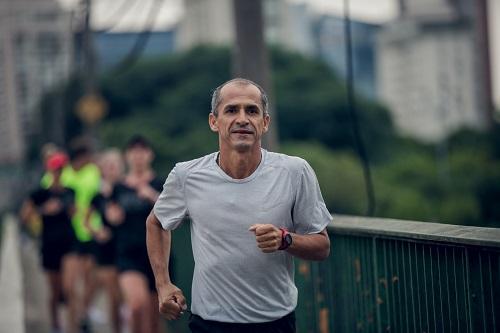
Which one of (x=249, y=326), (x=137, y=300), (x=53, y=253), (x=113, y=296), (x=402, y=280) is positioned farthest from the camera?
(x=53, y=253)

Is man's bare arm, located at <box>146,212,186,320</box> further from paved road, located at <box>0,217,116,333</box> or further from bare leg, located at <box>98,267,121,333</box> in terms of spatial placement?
bare leg, located at <box>98,267,121,333</box>

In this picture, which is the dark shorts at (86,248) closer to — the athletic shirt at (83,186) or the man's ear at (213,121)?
the athletic shirt at (83,186)

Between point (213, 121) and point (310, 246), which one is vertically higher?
point (213, 121)

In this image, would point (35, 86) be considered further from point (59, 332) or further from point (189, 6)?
point (189, 6)

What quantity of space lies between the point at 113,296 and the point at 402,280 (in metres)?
6.22

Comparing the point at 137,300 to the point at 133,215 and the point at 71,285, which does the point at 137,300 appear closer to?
the point at 133,215

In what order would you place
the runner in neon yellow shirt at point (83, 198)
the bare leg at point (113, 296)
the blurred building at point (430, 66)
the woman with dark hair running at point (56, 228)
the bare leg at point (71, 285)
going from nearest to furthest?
the bare leg at point (113, 296) < the bare leg at point (71, 285) < the runner in neon yellow shirt at point (83, 198) < the woman with dark hair running at point (56, 228) < the blurred building at point (430, 66)

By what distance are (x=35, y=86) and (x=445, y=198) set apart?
21673mm

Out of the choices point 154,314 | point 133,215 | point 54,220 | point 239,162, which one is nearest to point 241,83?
point 239,162

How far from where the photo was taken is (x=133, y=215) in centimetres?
982

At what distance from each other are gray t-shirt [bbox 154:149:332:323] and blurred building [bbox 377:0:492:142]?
12098 cm

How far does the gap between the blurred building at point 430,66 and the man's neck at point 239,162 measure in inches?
4762

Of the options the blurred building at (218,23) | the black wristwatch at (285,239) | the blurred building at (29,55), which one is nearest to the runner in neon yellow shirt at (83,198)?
the black wristwatch at (285,239)

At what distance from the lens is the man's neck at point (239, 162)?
194 inches
